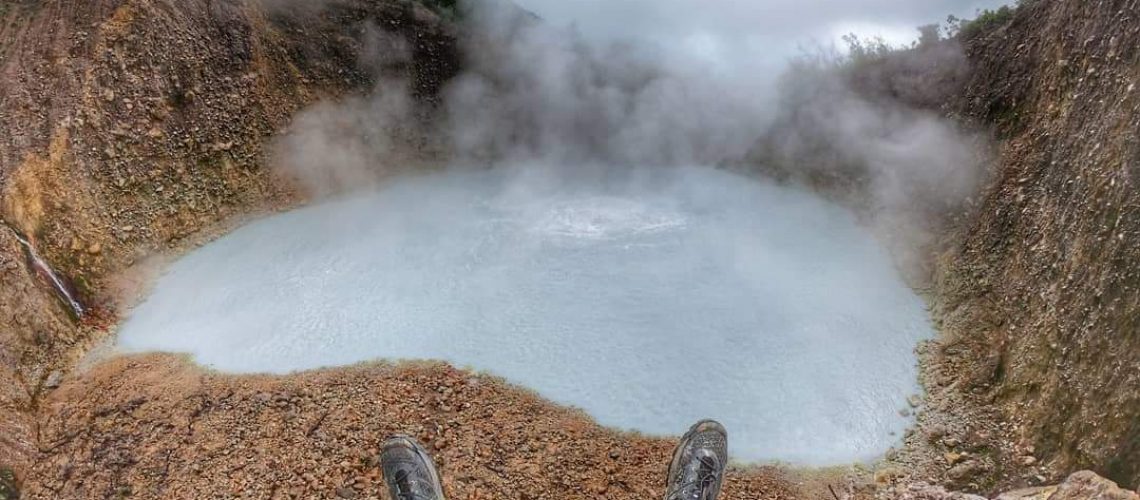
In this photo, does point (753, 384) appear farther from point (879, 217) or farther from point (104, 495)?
point (104, 495)

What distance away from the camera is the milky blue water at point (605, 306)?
5.97 m

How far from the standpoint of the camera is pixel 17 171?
7.00 m

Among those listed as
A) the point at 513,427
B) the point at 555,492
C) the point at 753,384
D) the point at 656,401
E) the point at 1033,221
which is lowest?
the point at 555,492

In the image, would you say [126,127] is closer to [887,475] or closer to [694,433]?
[694,433]

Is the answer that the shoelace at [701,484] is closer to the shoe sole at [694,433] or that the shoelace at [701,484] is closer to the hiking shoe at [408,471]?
the shoe sole at [694,433]

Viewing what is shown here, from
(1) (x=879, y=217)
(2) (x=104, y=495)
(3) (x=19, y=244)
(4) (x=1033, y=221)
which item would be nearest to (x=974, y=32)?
(1) (x=879, y=217)

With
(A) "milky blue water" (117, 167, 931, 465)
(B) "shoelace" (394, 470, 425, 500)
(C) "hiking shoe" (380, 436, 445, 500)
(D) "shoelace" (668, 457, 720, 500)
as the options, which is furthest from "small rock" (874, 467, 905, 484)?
(B) "shoelace" (394, 470, 425, 500)

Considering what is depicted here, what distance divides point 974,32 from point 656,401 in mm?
7042

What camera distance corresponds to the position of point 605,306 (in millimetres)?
7117

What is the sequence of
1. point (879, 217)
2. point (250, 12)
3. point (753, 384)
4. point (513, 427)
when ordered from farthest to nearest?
point (250, 12), point (879, 217), point (753, 384), point (513, 427)

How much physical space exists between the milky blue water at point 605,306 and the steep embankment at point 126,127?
27.6 inches

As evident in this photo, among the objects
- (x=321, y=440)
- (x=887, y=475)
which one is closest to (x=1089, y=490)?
(x=887, y=475)

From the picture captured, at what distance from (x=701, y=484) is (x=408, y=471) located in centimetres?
223

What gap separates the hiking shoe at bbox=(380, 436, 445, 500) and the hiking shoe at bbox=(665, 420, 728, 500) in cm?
180
